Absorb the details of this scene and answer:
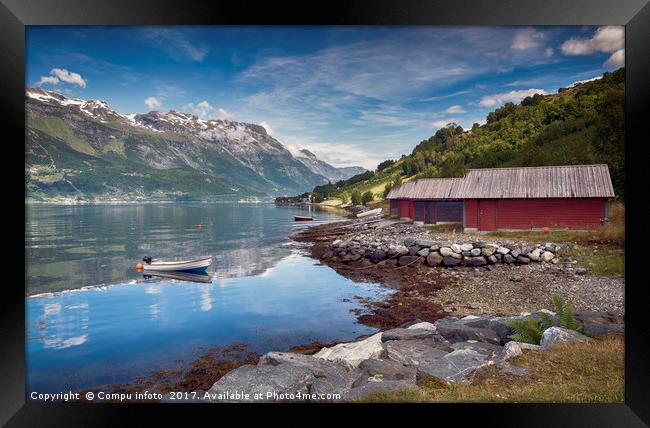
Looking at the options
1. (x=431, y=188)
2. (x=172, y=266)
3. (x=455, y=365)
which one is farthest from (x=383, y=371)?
(x=431, y=188)

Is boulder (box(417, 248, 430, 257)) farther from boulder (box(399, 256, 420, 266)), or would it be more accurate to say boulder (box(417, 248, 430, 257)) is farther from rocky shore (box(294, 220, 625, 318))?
boulder (box(399, 256, 420, 266))

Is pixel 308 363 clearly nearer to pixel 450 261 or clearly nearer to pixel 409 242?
pixel 450 261

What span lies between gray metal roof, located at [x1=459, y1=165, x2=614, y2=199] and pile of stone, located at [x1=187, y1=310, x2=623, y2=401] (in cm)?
526

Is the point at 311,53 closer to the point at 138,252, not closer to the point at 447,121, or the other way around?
the point at 447,121

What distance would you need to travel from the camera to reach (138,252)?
20297 millimetres

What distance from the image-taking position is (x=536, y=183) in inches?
572

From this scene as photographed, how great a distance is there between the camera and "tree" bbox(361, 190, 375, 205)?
30984mm

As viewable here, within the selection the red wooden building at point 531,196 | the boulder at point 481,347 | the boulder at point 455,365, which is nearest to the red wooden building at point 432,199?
the red wooden building at point 531,196

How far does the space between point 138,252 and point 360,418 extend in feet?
60.6

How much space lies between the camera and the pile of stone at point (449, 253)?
1210 centimetres

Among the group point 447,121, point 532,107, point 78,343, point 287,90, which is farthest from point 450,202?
point 78,343

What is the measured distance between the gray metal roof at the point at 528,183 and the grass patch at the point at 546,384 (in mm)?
5237

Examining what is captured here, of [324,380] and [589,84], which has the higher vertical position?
[589,84]
